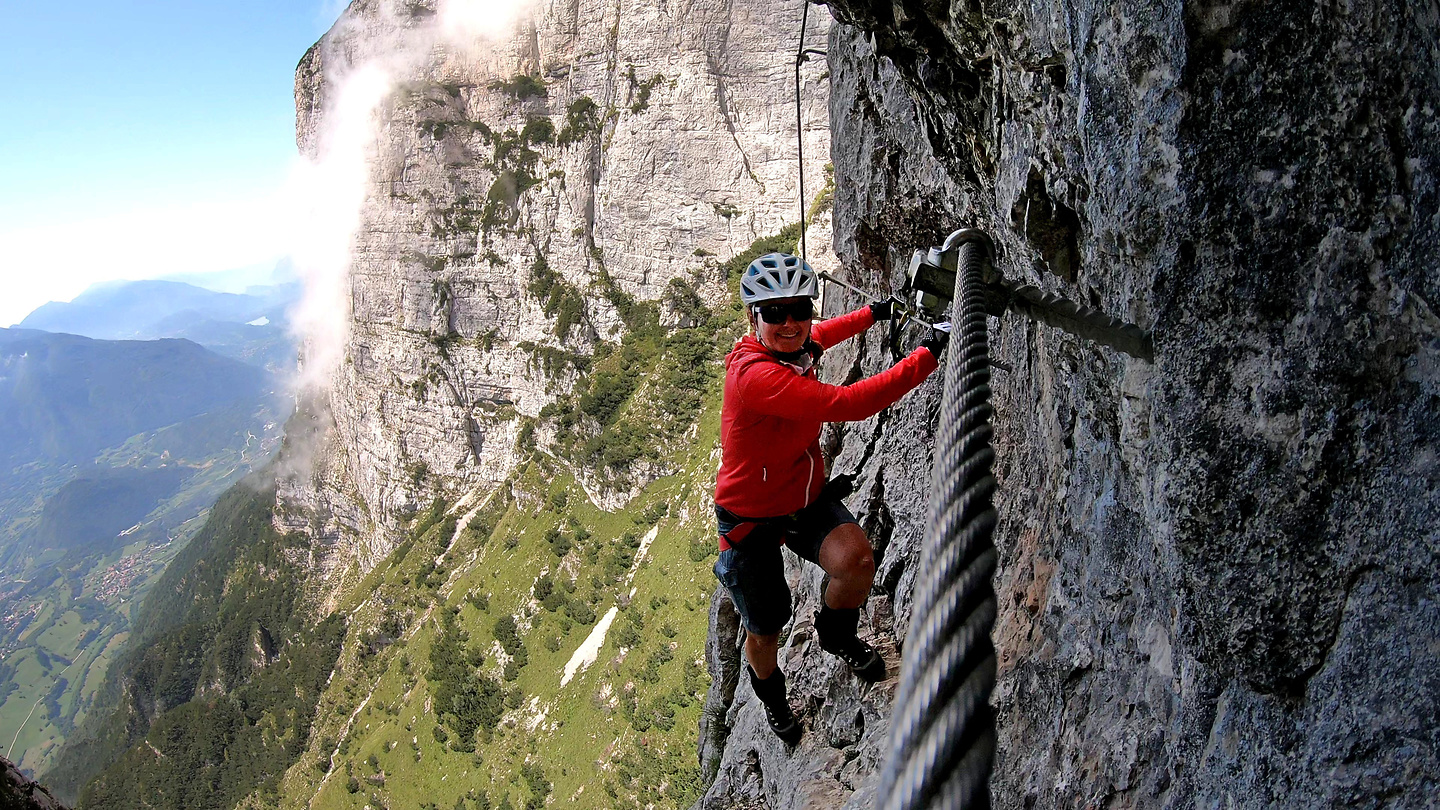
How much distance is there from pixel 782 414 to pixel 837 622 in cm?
232

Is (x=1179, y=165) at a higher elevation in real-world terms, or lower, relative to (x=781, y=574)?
higher

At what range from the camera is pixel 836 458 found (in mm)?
9703

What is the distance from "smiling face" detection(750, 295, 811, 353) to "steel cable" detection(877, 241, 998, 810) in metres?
3.54

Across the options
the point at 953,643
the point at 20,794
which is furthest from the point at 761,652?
the point at 20,794

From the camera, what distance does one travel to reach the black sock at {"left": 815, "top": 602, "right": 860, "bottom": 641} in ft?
19.1

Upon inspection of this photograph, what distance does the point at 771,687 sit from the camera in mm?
6750

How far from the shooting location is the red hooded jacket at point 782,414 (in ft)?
13.4

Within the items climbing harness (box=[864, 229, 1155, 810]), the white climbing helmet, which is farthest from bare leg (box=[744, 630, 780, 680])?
climbing harness (box=[864, 229, 1155, 810])

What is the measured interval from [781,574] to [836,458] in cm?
414

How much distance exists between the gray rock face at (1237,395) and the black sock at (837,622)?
2.23 m

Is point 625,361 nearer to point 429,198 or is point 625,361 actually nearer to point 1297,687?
point 429,198

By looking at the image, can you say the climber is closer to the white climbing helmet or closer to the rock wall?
the white climbing helmet

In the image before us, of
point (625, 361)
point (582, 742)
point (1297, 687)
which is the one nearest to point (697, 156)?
point (625, 361)

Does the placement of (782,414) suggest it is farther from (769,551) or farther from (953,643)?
(953,643)
